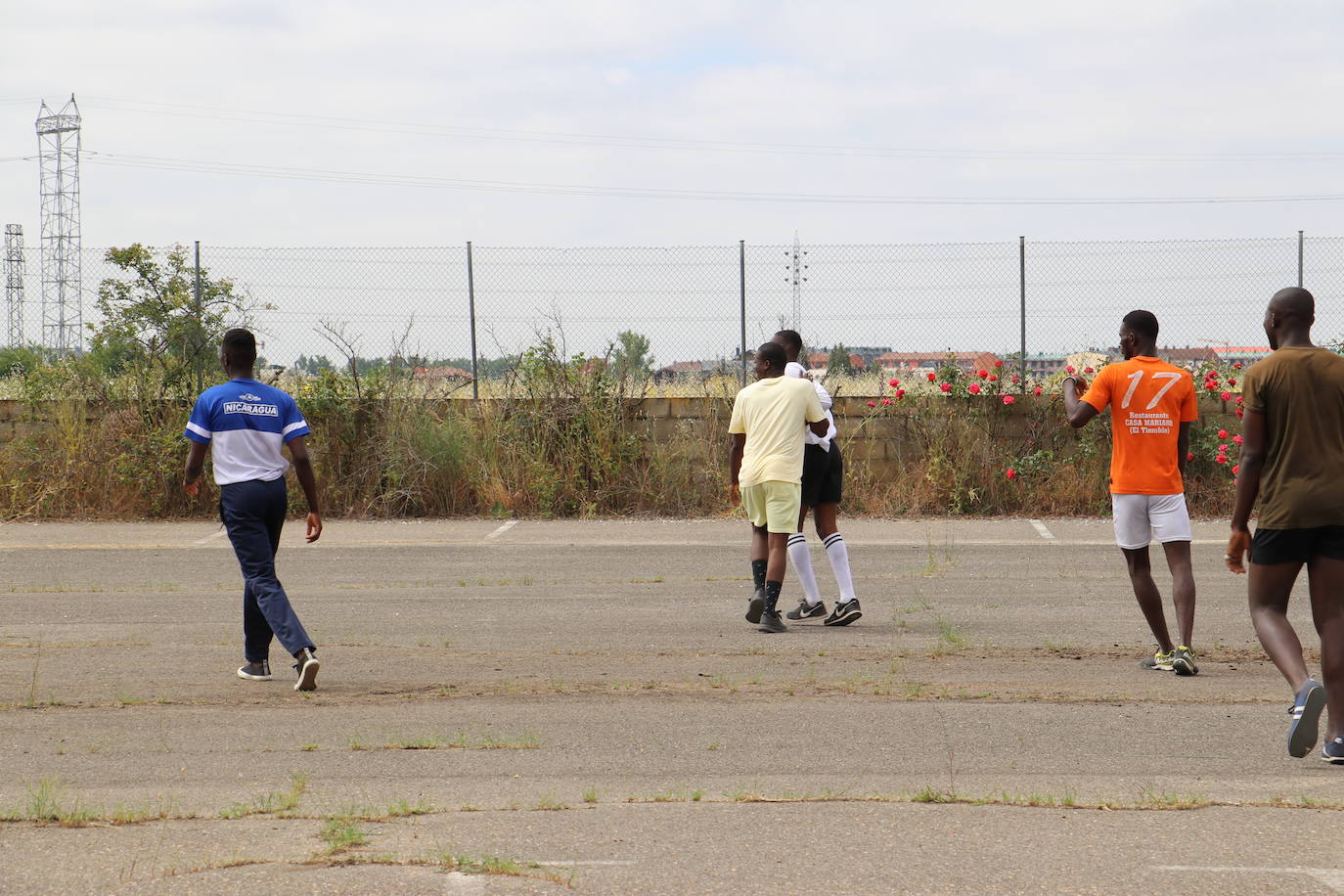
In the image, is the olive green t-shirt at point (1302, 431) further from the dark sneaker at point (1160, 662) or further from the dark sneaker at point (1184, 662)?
the dark sneaker at point (1160, 662)

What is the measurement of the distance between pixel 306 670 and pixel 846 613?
3560 millimetres

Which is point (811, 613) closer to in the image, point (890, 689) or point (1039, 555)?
point (890, 689)

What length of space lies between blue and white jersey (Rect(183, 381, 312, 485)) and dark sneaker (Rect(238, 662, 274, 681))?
3.31 feet

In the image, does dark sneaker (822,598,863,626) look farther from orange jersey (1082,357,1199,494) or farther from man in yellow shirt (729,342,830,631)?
orange jersey (1082,357,1199,494)

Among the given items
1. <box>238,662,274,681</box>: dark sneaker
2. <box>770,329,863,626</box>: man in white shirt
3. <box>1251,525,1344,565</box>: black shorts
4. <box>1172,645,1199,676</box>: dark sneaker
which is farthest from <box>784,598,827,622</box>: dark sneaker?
<box>1251,525,1344,565</box>: black shorts

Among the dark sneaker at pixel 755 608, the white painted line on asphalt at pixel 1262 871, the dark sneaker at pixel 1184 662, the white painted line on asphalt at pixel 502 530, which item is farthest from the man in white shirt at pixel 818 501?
the white painted line on asphalt at pixel 502 530

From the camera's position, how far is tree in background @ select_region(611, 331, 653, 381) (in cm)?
1670

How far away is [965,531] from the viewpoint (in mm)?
14539

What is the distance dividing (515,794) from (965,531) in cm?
990

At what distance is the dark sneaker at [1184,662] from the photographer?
7419 mm

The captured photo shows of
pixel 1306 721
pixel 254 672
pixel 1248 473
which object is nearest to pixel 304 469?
pixel 254 672

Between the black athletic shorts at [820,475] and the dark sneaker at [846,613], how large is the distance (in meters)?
0.71

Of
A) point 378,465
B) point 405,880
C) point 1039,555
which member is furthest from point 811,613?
point 378,465

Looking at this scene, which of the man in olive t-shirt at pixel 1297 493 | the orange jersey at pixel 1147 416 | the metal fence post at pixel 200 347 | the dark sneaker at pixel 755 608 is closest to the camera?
the man in olive t-shirt at pixel 1297 493
